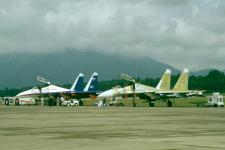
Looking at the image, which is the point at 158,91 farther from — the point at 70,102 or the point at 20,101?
the point at 20,101

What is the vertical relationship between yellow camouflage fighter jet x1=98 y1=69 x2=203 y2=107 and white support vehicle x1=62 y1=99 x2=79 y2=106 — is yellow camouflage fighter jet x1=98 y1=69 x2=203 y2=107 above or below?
above

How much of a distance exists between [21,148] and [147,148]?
15.7ft

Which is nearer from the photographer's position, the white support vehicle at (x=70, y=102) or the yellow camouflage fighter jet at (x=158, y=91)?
the yellow camouflage fighter jet at (x=158, y=91)

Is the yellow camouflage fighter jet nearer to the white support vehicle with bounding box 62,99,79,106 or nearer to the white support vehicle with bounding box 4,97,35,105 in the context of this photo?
the white support vehicle with bounding box 62,99,79,106

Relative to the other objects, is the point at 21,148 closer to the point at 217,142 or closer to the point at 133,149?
the point at 133,149

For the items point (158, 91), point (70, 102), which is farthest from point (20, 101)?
point (158, 91)

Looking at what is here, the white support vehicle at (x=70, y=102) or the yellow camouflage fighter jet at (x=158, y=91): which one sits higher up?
the yellow camouflage fighter jet at (x=158, y=91)

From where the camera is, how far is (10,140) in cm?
2623

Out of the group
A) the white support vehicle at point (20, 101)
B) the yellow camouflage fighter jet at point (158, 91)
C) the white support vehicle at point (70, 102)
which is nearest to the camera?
the yellow camouflage fighter jet at point (158, 91)

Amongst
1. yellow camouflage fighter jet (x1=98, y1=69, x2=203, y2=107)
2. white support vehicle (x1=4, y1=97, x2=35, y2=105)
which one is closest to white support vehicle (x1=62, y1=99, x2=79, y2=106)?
yellow camouflage fighter jet (x1=98, y1=69, x2=203, y2=107)

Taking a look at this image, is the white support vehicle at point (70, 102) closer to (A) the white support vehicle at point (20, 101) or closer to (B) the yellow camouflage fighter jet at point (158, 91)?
(B) the yellow camouflage fighter jet at point (158, 91)

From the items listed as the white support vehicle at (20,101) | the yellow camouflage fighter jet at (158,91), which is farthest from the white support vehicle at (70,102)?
the white support vehicle at (20,101)

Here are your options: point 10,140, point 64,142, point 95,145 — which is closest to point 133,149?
point 95,145

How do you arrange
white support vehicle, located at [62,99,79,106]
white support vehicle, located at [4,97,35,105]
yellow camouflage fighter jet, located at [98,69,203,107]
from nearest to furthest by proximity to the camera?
yellow camouflage fighter jet, located at [98,69,203,107] < white support vehicle, located at [62,99,79,106] < white support vehicle, located at [4,97,35,105]
